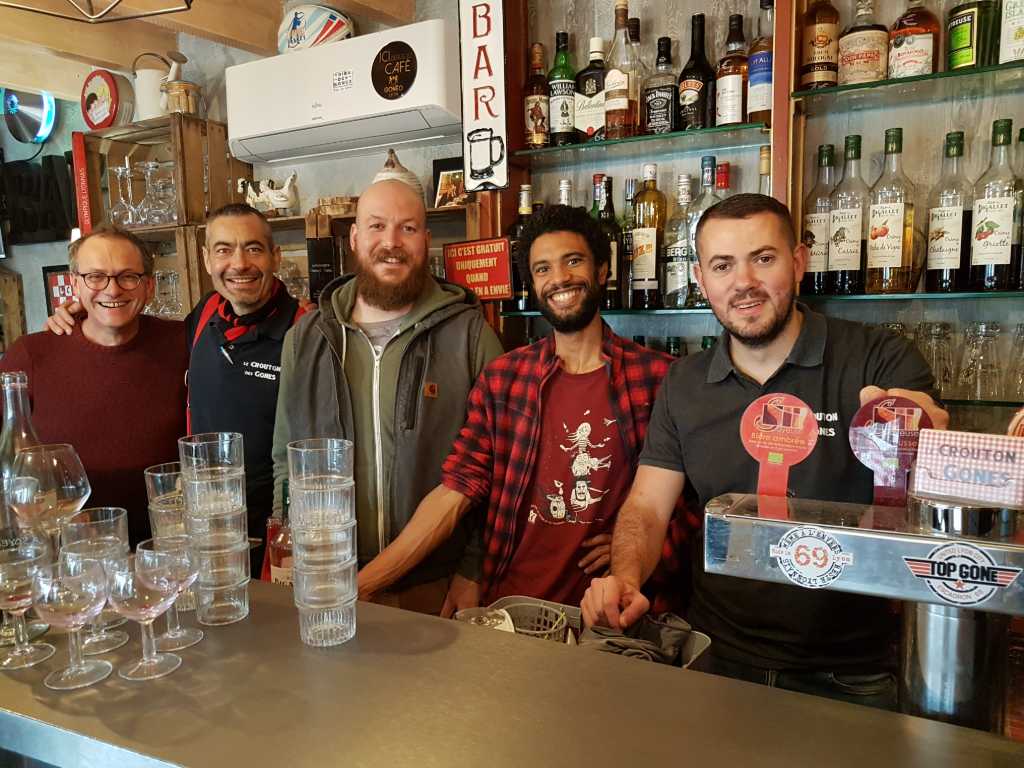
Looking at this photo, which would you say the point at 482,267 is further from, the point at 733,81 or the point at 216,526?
the point at 216,526

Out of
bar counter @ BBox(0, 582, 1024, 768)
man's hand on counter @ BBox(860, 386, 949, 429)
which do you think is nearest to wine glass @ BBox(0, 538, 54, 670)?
bar counter @ BBox(0, 582, 1024, 768)

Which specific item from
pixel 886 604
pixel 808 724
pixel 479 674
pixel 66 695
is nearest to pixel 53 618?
pixel 66 695

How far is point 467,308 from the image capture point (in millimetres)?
2057

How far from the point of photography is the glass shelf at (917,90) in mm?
1815

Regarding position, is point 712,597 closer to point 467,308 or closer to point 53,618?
point 467,308

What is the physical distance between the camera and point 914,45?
6.01 ft

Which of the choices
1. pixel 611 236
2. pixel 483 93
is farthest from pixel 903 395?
pixel 483 93

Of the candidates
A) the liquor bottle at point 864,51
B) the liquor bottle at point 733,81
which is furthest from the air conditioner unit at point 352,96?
the liquor bottle at point 864,51

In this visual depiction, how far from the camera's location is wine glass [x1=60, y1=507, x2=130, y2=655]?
872 mm

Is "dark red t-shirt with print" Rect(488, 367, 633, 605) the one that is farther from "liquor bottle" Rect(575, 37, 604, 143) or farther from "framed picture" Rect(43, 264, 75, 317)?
"framed picture" Rect(43, 264, 75, 317)

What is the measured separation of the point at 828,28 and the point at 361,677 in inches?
77.8

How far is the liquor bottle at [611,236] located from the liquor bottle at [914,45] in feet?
2.78

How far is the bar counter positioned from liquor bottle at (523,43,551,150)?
1.87 m

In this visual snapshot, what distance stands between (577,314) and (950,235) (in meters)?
0.96
